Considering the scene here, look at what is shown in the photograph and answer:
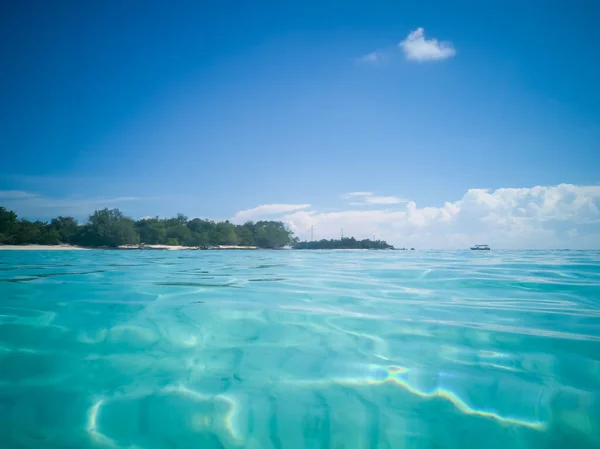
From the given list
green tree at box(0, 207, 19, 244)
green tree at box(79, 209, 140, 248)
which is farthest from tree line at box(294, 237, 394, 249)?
green tree at box(0, 207, 19, 244)

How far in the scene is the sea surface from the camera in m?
1.99

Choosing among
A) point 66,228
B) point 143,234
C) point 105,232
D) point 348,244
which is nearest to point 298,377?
point 105,232

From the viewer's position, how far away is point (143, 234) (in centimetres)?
6181

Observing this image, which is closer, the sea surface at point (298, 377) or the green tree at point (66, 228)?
the sea surface at point (298, 377)

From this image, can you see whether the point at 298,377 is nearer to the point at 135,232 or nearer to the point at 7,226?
the point at 7,226

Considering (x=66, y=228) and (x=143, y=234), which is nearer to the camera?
(x=66, y=228)

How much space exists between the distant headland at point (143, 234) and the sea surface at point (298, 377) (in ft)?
150

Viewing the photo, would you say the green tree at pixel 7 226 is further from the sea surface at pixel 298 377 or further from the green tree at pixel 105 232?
the sea surface at pixel 298 377

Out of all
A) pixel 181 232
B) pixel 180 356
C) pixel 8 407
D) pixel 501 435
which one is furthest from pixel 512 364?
pixel 181 232

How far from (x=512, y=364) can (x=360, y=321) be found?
1743 mm

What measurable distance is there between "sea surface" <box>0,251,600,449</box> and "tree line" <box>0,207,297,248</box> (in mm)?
47966

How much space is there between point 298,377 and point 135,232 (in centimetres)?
6052

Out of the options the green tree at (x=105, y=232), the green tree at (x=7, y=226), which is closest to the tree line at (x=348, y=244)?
the green tree at (x=105, y=232)

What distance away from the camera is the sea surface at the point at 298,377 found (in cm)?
199
